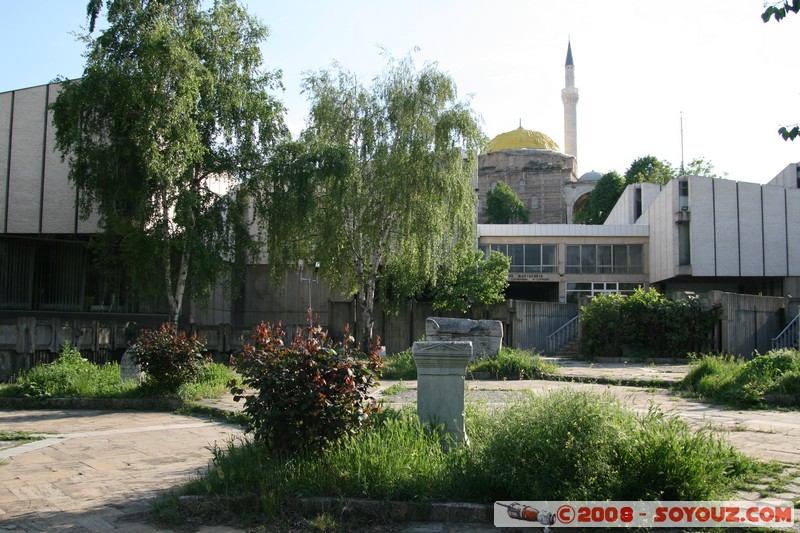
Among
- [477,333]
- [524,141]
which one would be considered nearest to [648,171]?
[524,141]

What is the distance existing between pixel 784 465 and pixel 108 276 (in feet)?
72.2

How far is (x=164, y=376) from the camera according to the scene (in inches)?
501

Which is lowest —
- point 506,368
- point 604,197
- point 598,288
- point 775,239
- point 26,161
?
point 506,368

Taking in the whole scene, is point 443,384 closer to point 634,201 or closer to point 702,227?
point 702,227

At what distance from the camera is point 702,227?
4206 cm

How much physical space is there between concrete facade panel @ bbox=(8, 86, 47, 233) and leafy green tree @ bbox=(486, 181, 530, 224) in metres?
58.0

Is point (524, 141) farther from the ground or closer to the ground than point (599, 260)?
farther from the ground

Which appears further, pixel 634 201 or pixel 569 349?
pixel 634 201

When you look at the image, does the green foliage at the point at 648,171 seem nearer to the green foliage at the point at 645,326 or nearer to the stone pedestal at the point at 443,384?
the green foliage at the point at 645,326

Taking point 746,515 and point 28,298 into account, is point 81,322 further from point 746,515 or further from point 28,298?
point 746,515

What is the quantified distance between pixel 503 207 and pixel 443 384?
71.5 meters

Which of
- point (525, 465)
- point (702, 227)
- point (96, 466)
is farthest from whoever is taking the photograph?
point (702, 227)

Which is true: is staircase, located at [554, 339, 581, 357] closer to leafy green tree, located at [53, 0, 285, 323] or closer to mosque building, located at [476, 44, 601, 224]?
leafy green tree, located at [53, 0, 285, 323]

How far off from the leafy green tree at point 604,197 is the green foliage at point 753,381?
202 feet
